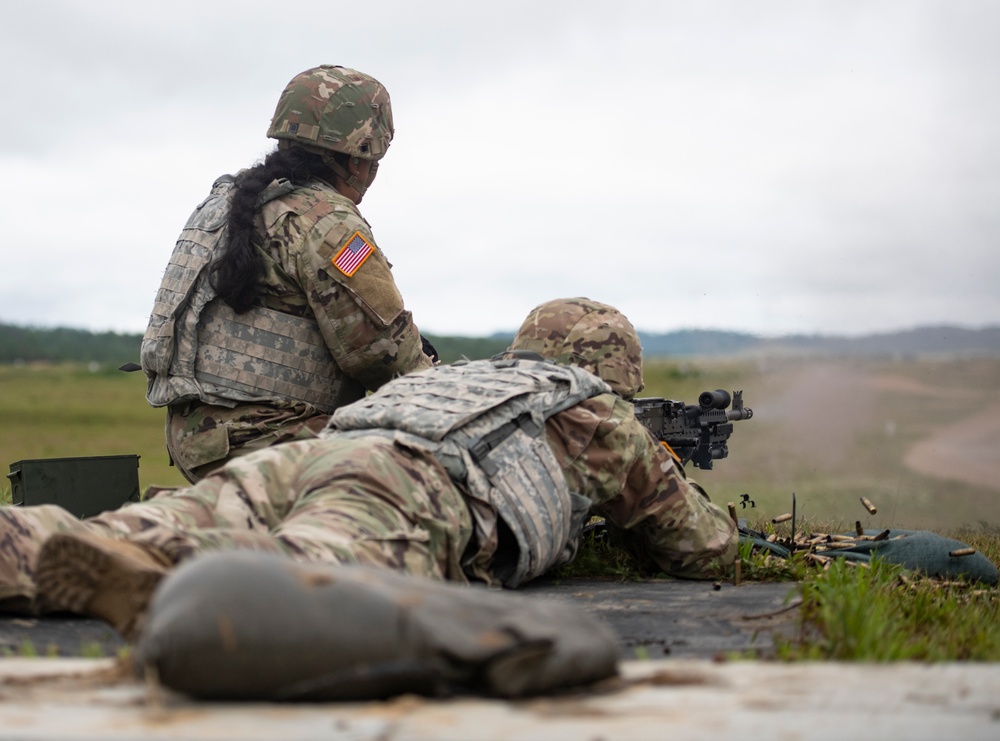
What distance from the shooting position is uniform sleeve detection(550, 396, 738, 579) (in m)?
3.95

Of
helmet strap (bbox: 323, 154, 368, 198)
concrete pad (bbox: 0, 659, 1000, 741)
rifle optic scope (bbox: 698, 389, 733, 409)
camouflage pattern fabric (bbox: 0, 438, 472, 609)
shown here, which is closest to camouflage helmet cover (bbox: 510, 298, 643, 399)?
rifle optic scope (bbox: 698, 389, 733, 409)

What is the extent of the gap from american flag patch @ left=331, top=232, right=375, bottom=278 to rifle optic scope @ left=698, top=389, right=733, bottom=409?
172cm

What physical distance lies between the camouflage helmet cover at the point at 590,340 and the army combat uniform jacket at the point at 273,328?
2.27 ft

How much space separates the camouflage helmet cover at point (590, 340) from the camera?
465 centimetres

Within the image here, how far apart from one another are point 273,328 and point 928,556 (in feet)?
9.35

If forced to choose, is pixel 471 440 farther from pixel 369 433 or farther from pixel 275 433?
pixel 275 433

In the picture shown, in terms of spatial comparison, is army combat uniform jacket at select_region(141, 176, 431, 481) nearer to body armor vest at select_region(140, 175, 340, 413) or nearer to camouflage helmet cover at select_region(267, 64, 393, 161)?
body armor vest at select_region(140, 175, 340, 413)

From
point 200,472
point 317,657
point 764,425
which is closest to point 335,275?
point 200,472

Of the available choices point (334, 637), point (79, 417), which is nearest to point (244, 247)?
point (334, 637)

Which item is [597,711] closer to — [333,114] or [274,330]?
[274,330]

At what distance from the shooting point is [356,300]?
504cm

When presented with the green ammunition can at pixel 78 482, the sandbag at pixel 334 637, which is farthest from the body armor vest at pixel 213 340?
the sandbag at pixel 334 637

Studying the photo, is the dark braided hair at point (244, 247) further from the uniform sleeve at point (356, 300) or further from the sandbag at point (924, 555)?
the sandbag at point (924, 555)

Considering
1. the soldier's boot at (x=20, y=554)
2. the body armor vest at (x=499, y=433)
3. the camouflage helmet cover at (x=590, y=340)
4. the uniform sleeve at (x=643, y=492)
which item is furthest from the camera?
the camouflage helmet cover at (x=590, y=340)
